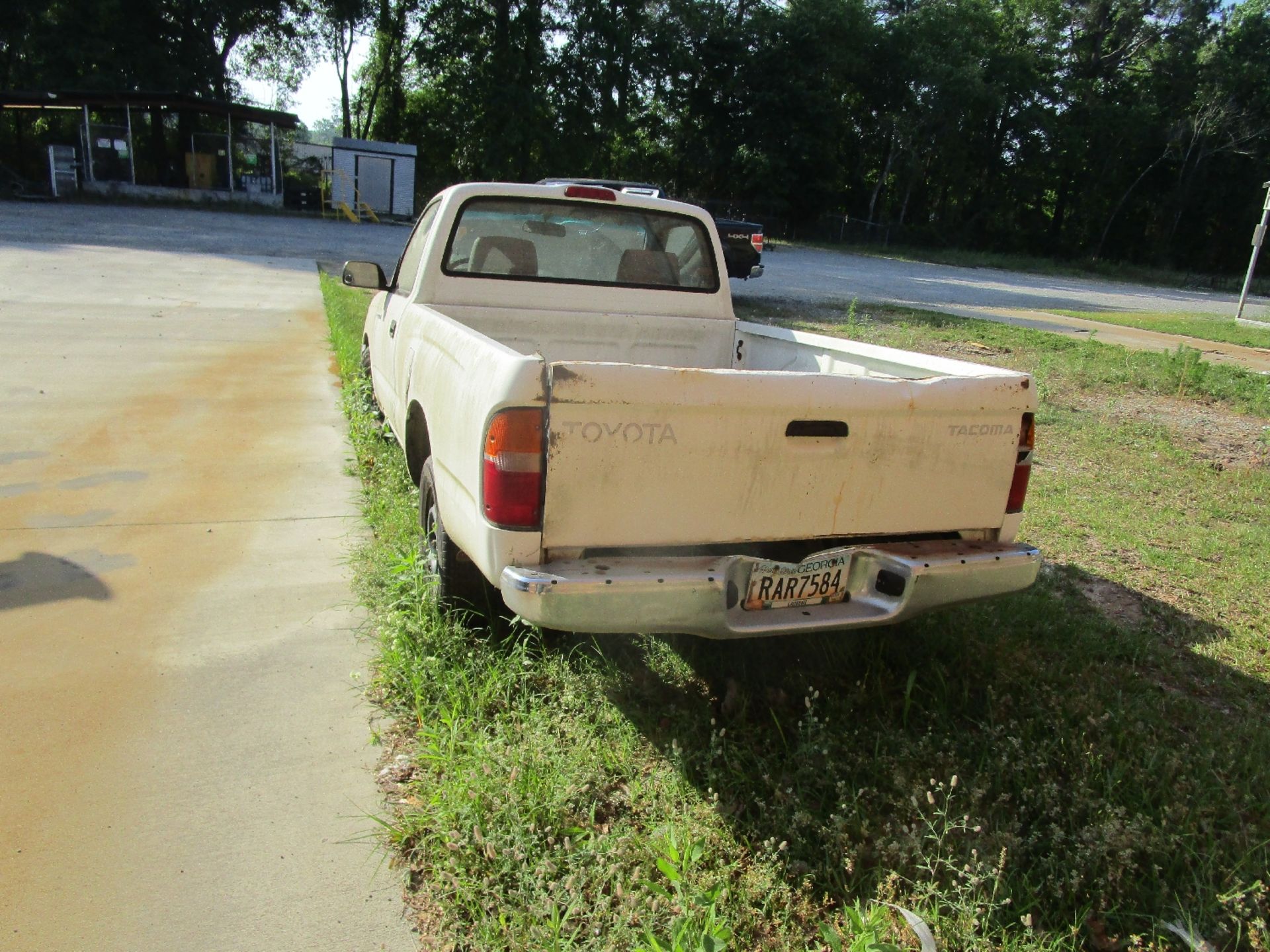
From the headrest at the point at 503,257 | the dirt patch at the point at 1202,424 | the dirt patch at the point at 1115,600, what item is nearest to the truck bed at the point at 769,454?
the dirt patch at the point at 1115,600

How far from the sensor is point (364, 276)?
16.9 ft

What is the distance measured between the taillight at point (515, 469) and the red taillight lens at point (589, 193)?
242 centimetres

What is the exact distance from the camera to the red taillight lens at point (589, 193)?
15.7 ft

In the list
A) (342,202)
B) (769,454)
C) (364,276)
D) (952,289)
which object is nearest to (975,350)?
(364,276)

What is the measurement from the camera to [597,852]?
8.29ft

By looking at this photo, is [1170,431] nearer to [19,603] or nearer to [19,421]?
[19,603]

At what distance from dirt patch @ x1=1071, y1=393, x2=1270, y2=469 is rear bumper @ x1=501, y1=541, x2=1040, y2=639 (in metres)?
4.93

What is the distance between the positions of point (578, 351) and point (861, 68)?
1812 inches

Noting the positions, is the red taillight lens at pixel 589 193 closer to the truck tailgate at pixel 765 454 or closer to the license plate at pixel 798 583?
the truck tailgate at pixel 765 454

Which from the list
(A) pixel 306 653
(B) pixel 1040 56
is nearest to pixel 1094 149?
(B) pixel 1040 56

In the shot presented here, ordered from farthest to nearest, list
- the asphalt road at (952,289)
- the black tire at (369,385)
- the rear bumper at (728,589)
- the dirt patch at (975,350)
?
1. the asphalt road at (952,289)
2. the dirt patch at (975,350)
3. the black tire at (369,385)
4. the rear bumper at (728,589)

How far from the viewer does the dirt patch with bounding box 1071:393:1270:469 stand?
286 inches

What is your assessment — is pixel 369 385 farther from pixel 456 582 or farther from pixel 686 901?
pixel 686 901

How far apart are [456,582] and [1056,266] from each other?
41862 millimetres
